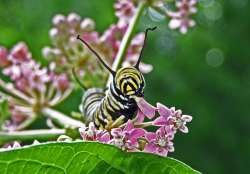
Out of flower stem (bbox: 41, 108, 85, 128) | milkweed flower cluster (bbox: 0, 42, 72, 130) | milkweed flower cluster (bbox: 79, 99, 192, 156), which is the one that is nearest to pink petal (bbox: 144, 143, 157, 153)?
milkweed flower cluster (bbox: 79, 99, 192, 156)

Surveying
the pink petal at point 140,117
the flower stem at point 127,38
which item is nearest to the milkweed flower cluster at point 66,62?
the flower stem at point 127,38

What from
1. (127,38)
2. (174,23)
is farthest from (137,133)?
(174,23)

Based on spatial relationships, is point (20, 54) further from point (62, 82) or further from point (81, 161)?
point (81, 161)

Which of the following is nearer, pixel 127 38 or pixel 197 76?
pixel 127 38

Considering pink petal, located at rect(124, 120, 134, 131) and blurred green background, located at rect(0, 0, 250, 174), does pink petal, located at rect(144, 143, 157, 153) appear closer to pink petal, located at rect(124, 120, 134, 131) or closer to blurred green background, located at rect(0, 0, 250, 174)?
pink petal, located at rect(124, 120, 134, 131)

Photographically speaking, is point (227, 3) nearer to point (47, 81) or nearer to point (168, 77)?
point (168, 77)

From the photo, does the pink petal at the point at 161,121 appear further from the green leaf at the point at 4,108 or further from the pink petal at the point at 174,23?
the pink petal at the point at 174,23

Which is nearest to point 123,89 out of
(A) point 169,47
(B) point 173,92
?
(B) point 173,92
